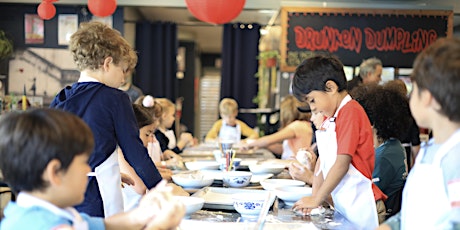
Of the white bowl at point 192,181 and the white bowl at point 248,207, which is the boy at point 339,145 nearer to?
the white bowl at point 248,207

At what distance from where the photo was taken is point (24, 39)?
265 inches

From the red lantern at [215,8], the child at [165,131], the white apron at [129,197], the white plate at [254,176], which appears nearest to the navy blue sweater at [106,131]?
the white apron at [129,197]

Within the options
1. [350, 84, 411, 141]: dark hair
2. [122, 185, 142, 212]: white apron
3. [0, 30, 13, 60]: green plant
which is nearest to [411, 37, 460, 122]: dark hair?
[350, 84, 411, 141]: dark hair

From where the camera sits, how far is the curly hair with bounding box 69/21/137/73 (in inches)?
79.7

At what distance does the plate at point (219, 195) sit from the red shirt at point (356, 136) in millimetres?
347

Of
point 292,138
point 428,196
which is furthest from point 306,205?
point 292,138

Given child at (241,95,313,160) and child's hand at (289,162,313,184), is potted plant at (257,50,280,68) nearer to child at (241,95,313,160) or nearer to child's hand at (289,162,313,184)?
child at (241,95,313,160)

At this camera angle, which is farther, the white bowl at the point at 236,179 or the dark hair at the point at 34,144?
the white bowl at the point at 236,179

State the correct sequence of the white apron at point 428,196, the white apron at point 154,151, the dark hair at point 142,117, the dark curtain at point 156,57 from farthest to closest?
the dark curtain at point 156,57 → the white apron at point 154,151 → the dark hair at point 142,117 → the white apron at point 428,196

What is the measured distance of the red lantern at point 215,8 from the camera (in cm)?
373

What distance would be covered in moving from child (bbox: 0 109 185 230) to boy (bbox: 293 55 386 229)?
37.4 inches

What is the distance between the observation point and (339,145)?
2006 millimetres

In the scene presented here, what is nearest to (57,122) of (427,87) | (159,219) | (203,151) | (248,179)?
(159,219)

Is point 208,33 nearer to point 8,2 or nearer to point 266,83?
point 266,83
